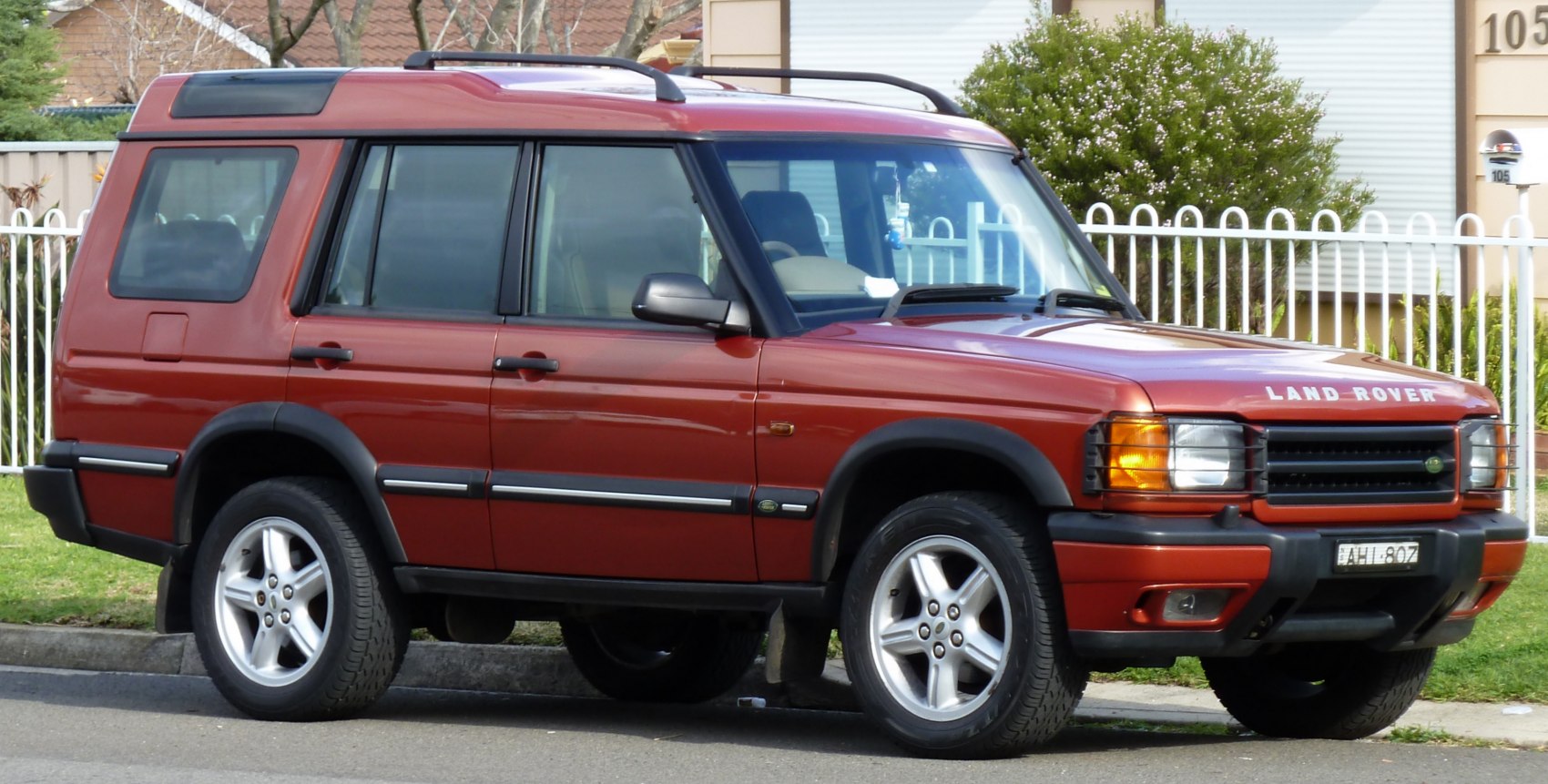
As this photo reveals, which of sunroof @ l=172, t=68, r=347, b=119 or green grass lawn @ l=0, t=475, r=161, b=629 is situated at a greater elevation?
sunroof @ l=172, t=68, r=347, b=119

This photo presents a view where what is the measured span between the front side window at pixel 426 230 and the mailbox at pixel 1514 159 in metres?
6.13

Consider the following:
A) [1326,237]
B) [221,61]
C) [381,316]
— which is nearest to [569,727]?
[381,316]

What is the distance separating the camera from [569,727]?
7.53 meters

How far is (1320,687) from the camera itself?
7.09 m

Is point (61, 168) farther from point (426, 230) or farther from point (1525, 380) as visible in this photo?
point (426, 230)

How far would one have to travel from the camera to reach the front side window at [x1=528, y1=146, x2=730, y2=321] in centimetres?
693

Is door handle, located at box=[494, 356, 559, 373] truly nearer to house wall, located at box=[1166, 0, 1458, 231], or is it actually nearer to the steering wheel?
the steering wheel

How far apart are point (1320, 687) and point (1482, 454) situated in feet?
3.10

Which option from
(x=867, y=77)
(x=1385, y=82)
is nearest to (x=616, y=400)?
(x=867, y=77)

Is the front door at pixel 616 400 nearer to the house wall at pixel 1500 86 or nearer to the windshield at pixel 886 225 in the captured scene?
the windshield at pixel 886 225

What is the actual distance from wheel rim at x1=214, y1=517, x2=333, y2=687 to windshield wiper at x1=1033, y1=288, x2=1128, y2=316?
2.35 m

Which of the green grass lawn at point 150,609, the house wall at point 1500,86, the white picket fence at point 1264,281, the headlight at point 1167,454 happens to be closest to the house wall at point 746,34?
→ the white picket fence at point 1264,281

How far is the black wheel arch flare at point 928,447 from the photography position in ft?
20.0

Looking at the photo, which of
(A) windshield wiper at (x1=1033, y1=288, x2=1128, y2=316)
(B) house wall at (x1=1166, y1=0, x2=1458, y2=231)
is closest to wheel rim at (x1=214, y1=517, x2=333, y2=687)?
(A) windshield wiper at (x1=1033, y1=288, x2=1128, y2=316)
